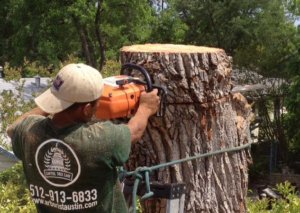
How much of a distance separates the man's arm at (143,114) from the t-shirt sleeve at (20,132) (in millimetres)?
443

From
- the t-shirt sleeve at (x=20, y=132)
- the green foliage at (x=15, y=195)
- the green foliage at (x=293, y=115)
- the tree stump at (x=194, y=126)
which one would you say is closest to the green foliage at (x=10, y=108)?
the green foliage at (x=15, y=195)

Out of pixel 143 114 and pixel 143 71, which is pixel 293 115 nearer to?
pixel 143 71

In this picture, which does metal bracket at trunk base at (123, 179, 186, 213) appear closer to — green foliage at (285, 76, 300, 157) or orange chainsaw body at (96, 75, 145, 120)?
orange chainsaw body at (96, 75, 145, 120)

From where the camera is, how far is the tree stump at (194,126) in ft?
10.2

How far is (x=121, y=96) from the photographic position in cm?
277

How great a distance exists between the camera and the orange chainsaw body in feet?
8.99

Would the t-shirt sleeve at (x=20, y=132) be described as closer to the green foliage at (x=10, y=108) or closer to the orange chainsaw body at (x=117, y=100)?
the orange chainsaw body at (x=117, y=100)

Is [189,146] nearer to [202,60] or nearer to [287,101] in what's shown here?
[202,60]

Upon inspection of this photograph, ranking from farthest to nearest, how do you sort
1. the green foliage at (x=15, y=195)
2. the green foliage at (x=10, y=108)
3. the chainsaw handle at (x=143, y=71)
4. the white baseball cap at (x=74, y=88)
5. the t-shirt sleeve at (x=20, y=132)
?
the green foliage at (x=10, y=108), the green foliage at (x=15, y=195), the chainsaw handle at (x=143, y=71), the t-shirt sleeve at (x=20, y=132), the white baseball cap at (x=74, y=88)

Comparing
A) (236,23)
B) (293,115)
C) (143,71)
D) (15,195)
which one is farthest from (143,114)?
(236,23)

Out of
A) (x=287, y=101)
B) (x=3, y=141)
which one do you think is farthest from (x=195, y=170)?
(x=287, y=101)

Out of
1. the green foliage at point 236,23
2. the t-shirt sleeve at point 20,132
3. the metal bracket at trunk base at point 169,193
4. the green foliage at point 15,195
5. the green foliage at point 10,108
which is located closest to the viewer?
the t-shirt sleeve at point 20,132

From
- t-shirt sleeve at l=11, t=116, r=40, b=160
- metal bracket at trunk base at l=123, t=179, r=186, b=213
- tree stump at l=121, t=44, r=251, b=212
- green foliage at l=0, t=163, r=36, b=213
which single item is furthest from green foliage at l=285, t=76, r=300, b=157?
t-shirt sleeve at l=11, t=116, r=40, b=160

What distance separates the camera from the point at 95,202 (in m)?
2.63
